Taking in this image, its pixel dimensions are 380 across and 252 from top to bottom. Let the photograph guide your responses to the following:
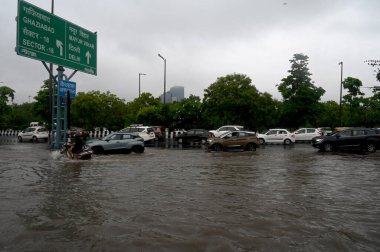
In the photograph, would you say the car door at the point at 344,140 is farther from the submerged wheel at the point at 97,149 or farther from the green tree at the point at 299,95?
the green tree at the point at 299,95

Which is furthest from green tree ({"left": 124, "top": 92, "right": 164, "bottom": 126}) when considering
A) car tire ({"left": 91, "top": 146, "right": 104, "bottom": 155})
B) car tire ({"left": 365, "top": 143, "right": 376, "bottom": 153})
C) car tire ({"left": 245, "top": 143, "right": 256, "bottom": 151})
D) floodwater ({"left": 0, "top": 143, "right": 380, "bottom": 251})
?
floodwater ({"left": 0, "top": 143, "right": 380, "bottom": 251})

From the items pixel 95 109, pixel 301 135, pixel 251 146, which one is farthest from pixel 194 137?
pixel 95 109

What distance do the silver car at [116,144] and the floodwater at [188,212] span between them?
915cm

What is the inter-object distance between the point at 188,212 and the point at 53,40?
1631 cm

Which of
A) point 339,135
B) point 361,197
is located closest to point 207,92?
point 339,135

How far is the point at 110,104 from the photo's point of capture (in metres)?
49.3

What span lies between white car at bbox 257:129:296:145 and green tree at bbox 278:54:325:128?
35.3 feet

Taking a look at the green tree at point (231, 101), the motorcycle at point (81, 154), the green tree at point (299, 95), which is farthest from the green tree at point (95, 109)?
the motorcycle at point (81, 154)

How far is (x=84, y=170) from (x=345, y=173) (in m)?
9.35

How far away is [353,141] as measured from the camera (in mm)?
23344

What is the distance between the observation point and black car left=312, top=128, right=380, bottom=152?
23.2m

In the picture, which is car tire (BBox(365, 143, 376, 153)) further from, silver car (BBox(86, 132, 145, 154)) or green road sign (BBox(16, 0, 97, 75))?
green road sign (BBox(16, 0, 97, 75))

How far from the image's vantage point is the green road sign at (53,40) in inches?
715

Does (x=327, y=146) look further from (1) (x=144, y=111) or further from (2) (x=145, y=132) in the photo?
(1) (x=144, y=111)
